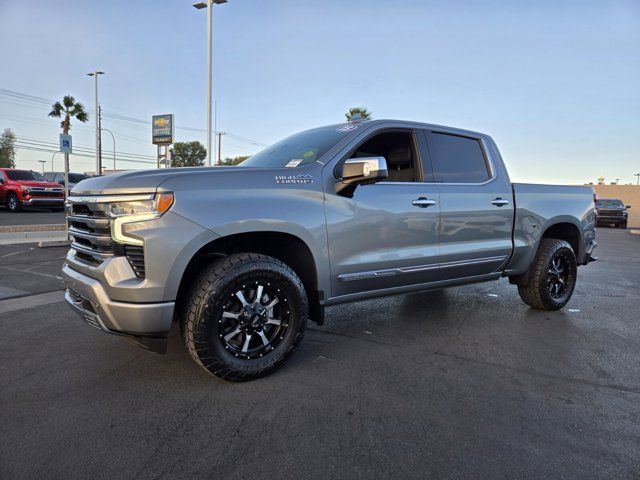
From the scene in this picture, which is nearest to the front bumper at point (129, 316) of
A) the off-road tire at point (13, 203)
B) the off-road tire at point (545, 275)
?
the off-road tire at point (545, 275)

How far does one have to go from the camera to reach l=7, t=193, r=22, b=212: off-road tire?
18.2m

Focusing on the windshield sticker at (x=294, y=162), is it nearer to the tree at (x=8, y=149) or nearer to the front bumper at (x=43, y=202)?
the front bumper at (x=43, y=202)

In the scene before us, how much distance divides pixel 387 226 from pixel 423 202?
49 centimetres

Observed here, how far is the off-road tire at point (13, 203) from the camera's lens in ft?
59.9

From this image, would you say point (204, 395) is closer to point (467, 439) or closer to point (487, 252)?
point (467, 439)

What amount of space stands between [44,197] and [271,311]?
18913mm

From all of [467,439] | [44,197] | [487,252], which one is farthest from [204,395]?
[44,197]

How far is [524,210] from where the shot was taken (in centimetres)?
477

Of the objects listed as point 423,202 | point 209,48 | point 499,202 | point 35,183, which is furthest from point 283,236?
point 35,183

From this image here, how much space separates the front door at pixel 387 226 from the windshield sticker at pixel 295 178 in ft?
0.67

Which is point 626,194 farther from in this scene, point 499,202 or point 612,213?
point 499,202

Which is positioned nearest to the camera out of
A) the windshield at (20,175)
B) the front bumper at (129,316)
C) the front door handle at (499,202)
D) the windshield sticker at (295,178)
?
the front bumper at (129,316)

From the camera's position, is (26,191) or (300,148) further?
(26,191)

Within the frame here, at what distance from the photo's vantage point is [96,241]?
111 inches
